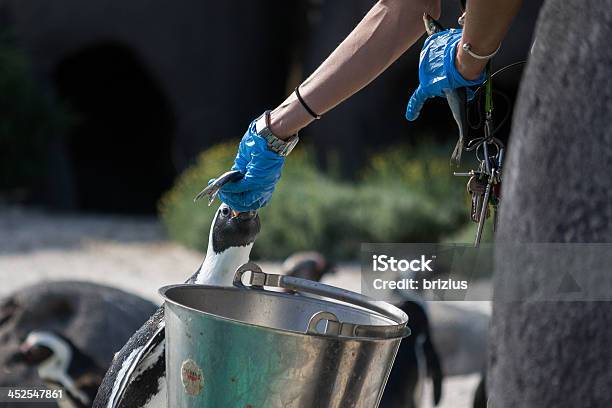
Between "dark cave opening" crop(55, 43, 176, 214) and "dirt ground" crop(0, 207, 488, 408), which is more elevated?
"dark cave opening" crop(55, 43, 176, 214)

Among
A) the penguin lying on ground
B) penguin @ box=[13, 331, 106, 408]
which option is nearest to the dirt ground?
the penguin lying on ground

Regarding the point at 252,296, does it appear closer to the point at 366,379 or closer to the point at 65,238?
the point at 366,379

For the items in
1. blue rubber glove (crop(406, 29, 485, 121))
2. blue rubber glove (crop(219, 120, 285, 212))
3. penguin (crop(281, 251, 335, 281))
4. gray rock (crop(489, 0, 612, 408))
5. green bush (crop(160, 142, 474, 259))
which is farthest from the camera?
green bush (crop(160, 142, 474, 259))

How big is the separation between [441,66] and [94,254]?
7.09 m

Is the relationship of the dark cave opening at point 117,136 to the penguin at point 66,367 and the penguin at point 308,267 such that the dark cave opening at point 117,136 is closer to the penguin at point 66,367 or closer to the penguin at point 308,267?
the penguin at point 308,267

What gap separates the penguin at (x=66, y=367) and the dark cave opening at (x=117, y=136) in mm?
9368

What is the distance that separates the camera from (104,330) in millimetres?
4312

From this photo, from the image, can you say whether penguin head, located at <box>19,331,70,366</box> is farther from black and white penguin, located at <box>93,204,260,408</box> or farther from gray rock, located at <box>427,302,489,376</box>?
gray rock, located at <box>427,302,489,376</box>

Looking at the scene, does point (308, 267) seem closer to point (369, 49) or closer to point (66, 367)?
point (66, 367)

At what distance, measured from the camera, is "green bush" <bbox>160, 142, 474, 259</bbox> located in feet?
29.0

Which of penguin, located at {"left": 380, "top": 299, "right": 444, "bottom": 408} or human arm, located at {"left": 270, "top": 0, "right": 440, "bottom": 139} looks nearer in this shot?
human arm, located at {"left": 270, "top": 0, "right": 440, "bottom": 139}

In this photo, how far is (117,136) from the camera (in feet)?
45.9

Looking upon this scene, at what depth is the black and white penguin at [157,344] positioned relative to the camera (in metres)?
2.55

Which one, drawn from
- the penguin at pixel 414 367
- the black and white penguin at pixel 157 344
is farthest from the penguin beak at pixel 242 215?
the penguin at pixel 414 367
